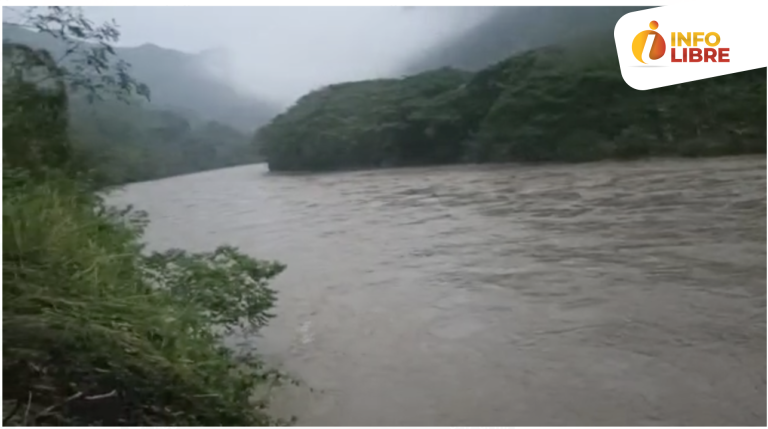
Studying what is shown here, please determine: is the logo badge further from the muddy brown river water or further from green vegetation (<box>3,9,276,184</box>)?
green vegetation (<box>3,9,276,184</box>)

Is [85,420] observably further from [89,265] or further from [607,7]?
[607,7]

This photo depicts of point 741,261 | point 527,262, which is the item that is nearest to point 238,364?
point 527,262

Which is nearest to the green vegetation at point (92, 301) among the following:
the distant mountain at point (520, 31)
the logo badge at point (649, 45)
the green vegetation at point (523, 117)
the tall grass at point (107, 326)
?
the tall grass at point (107, 326)

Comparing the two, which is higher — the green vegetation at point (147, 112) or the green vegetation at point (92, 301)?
the green vegetation at point (147, 112)

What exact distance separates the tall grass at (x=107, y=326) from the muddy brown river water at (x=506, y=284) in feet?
0.23

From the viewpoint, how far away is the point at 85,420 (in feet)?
4.49

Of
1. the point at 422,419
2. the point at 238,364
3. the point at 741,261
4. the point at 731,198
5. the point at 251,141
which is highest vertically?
the point at 251,141

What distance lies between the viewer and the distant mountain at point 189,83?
4.86 ft

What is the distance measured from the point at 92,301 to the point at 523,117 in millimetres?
969

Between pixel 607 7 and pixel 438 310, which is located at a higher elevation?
pixel 607 7

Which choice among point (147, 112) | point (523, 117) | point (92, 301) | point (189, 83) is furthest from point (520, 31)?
point (92, 301)

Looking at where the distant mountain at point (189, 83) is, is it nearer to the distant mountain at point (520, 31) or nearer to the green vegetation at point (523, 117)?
the green vegetation at point (523, 117)

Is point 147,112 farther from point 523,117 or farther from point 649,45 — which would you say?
point 649,45

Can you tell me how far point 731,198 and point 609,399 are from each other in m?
0.49
